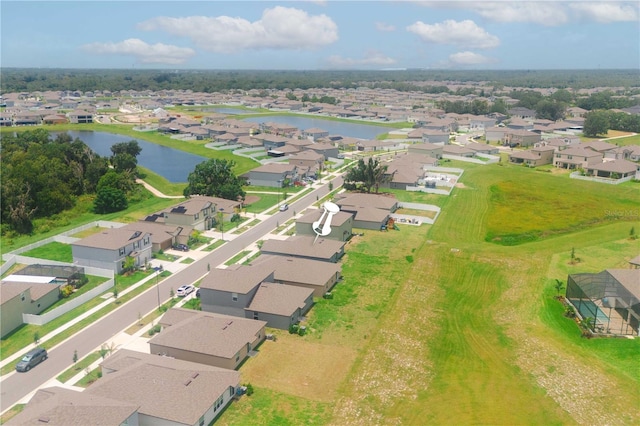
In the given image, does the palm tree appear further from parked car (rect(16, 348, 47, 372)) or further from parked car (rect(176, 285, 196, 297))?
parked car (rect(16, 348, 47, 372))

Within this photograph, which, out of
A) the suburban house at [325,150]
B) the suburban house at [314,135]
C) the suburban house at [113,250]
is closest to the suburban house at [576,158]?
the suburban house at [325,150]

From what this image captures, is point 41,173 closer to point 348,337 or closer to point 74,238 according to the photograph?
point 74,238

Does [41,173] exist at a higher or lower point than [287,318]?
higher

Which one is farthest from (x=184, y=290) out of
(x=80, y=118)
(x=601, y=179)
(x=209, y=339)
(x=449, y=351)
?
(x=80, y=118)

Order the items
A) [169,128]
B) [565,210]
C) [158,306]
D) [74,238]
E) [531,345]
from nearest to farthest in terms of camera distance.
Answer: [531,345] → [158,306] → [74,238] → [565,210] → [169,128]

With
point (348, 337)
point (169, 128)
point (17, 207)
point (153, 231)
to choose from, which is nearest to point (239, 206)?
point (153, 231)

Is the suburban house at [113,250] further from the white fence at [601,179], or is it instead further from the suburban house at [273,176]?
the white fence at [601,179]
